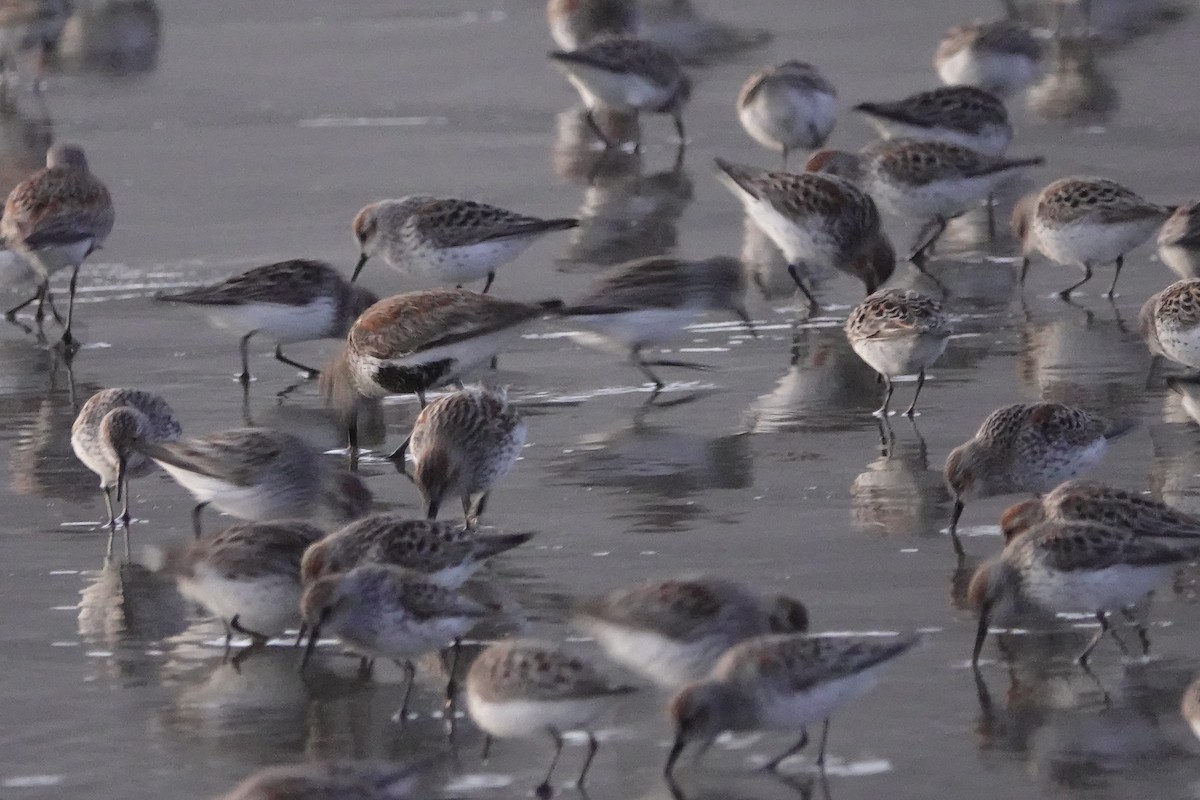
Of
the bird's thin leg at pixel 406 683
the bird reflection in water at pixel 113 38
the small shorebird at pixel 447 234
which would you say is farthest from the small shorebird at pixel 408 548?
the bird reflection in water at pixel 113 38

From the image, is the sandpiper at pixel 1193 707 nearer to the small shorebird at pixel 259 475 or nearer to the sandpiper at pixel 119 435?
the small shorebird at pixel 259 475

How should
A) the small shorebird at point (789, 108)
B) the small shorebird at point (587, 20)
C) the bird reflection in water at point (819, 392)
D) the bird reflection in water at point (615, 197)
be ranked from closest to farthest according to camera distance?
the bird reflection in water at point (819, 392), the bird reflection in water at point (615, 197), the small shorebird at point (789, 108), the small shorebird at point (587, 20)

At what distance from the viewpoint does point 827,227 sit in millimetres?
14727

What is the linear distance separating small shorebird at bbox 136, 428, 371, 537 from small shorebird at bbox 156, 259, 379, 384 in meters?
2.84

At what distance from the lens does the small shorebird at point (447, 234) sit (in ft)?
46.8

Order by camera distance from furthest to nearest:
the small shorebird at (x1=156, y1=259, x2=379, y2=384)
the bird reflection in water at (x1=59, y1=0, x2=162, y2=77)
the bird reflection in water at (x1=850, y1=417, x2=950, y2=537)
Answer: the bird reflection in water at (x1=59, y1=0, x2=162, y2=77) < the small shorebird at (x1=156, y1=259, x2=379, y2=384) < the bird reflection in water at (x1=850, y1=417, x2=950, y2=537)

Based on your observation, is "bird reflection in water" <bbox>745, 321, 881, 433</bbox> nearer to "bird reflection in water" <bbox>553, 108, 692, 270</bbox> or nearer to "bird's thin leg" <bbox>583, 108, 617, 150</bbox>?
"bird reflection in water" <bbox>553, 108, 692, 270</bbox>

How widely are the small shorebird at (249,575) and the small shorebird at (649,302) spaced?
4.06 meters

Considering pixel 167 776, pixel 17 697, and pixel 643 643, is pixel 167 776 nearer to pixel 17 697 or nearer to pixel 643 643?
pixel 17 697

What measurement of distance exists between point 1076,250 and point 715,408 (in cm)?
329

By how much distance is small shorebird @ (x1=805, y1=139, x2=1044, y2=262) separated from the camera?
52.2 feet

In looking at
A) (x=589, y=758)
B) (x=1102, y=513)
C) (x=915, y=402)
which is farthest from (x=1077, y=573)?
(x=915, y=402)

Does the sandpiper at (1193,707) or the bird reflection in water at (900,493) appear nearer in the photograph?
the sandpiper at (1193,707)

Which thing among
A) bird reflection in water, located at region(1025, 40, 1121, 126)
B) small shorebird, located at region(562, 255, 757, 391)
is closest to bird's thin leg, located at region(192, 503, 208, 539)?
small shorebird, located at region(562, 255, 757, 391)
